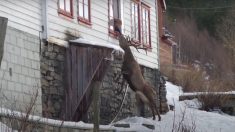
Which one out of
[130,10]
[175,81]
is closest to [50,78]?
[130,10]

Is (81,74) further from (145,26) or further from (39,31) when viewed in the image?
(145,26)

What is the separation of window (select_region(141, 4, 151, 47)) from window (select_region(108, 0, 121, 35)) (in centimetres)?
234

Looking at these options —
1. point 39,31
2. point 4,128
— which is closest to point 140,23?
point 39,31

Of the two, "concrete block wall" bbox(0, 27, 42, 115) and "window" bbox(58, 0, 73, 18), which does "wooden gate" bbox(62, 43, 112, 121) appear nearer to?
"window" bbox(58, 0, 73, 18)

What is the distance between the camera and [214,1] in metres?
57.3

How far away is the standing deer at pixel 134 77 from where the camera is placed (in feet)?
67.1

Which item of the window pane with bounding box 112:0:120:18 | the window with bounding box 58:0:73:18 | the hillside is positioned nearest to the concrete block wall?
the window with bounding box 58:0:73:18

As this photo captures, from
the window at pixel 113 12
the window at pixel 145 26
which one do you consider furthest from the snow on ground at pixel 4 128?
the window at pixel 145 26

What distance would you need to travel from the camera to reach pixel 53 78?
1828 centimetres

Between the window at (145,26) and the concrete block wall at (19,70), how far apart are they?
7759 mm

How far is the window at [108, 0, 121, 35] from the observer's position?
22.0 metres

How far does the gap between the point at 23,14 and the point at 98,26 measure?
431 cm

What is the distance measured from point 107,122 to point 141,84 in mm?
1630

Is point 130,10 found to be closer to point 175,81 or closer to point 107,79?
point 107,79
